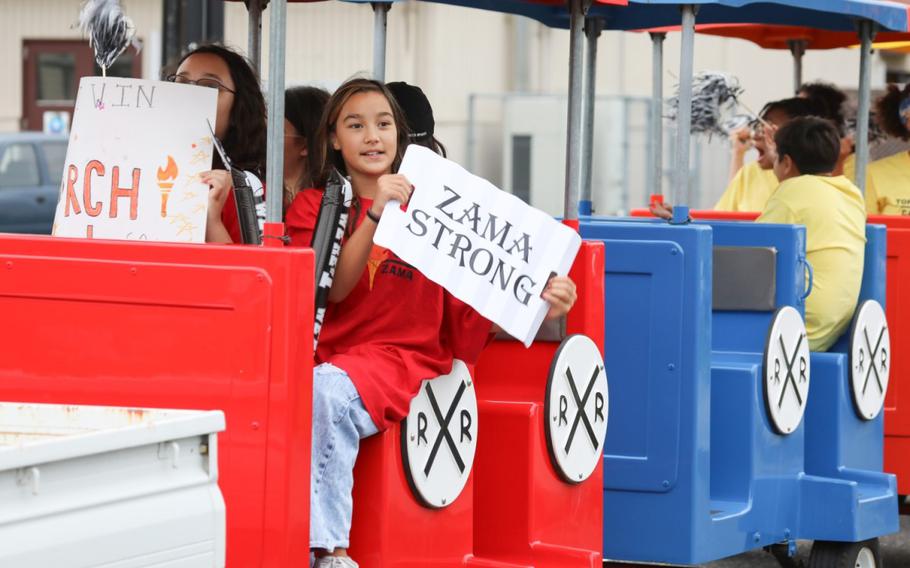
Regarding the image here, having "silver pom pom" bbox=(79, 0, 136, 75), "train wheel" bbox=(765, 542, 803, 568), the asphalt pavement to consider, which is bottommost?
the asphalt pavement

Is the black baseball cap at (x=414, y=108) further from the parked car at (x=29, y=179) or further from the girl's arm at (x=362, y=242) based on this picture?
the parked car at (x=29, y=179)

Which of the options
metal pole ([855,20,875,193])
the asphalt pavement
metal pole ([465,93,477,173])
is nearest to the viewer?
metal pole ([855,20,875,193])

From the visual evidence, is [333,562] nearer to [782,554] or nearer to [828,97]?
[782,554]

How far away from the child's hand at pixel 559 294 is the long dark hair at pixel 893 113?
4106 mm

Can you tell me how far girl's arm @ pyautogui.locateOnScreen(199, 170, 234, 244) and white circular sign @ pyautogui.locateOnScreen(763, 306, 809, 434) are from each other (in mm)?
2102

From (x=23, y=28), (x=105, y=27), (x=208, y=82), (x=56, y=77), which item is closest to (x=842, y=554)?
(x=208, y=82)

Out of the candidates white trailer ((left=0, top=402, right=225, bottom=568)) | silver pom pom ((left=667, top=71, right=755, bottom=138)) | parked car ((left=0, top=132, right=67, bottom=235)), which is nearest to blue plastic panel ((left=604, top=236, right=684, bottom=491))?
white trailer ((left=0, top=402, right=225, bottom=568))

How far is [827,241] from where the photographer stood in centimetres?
610

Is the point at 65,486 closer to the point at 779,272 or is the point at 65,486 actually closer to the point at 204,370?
the point at 204,370

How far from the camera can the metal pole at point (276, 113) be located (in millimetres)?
3721

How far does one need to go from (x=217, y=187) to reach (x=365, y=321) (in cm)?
48

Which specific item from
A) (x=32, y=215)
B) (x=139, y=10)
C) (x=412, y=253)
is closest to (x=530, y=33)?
(x=139, y=10)

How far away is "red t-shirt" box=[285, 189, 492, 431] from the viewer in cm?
409

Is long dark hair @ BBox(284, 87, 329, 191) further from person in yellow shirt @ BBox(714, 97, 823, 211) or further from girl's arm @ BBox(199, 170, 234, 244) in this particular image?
person in yellow shirt @ BBox(714, 97, 823, 211)
